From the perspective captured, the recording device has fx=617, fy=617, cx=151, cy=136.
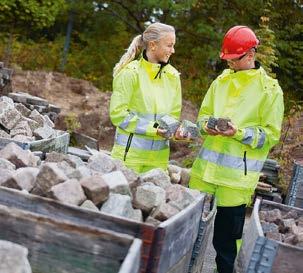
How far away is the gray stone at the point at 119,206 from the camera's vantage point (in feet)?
9.42

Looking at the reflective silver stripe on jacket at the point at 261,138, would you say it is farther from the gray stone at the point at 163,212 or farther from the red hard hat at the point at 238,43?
the gray stone at the point at 163,212

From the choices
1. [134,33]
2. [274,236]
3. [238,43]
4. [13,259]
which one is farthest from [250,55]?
[134,33]

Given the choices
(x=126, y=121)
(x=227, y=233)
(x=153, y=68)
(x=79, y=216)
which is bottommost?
(x=227, y=233)

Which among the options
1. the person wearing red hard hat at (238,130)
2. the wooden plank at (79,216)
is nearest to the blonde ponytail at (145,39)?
the person wearing red hard hat at (238,130)

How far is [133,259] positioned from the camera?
→ 233 centimetres

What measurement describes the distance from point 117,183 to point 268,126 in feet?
4.92

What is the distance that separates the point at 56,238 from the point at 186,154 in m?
7.91

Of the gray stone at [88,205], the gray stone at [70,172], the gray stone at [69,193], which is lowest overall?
the gray stone at [88,205]

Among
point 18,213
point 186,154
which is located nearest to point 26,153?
point 18,213

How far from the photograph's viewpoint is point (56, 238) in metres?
2.52

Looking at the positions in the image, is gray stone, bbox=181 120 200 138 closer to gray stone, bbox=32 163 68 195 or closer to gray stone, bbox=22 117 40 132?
gray stone, bbox=32 163 68 195

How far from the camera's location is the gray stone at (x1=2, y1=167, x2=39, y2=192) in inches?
116

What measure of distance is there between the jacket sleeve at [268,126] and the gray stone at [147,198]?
1150 millimetres

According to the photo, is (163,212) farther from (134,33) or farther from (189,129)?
(134,33)
